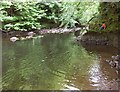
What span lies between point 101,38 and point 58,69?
6.70 meters

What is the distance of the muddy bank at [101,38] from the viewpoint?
51.0 feet

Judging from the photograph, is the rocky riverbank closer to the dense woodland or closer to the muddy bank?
the dense woodland

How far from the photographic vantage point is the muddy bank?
612 inches

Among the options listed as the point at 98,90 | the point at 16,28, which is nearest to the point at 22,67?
the point at 98,90

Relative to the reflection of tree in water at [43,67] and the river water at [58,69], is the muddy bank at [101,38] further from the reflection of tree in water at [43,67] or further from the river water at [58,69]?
the reflection of tree in water at [43,67]

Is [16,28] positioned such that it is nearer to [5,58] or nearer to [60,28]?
[60,28]

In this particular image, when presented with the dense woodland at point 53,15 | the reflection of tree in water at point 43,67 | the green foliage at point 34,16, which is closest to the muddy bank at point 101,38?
the dense woodland at point 53,15

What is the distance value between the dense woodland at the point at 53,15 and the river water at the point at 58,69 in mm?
2541

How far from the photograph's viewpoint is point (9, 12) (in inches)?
1003

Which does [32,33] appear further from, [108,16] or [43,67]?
[43,67]

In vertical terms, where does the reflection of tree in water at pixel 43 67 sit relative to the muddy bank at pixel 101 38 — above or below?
below

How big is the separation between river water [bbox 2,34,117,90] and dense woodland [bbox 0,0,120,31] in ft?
8.34

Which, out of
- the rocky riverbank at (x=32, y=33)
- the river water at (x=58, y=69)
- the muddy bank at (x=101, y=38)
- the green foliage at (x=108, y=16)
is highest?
the green foliage at (x=108, y=16)

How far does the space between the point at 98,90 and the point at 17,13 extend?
18722 millimetres
